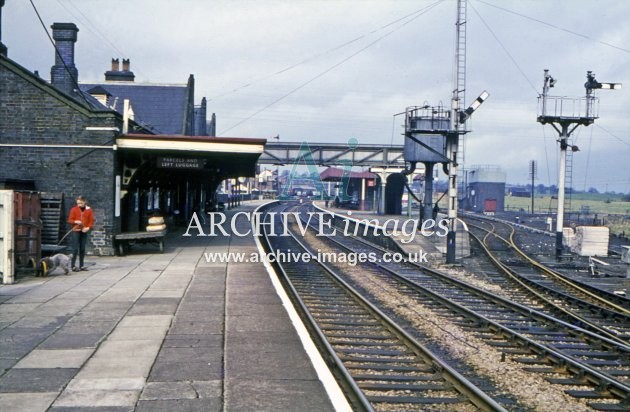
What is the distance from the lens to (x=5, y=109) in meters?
16.7

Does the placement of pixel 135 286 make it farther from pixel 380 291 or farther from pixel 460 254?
pixel 460 254

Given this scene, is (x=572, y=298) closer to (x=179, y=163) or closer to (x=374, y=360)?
(x=374, y=360)

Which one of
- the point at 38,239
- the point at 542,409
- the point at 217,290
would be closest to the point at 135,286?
the point at 217,290

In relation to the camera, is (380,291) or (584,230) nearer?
(380,291)

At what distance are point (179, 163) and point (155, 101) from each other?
1828 centimetres

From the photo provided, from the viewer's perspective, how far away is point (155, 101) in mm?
35938

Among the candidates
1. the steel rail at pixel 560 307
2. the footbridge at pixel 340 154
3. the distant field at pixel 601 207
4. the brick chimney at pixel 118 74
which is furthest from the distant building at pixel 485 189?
the steel rail at pixel 560 307

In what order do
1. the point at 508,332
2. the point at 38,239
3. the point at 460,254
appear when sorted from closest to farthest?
the point at 508,332
the point at 38,239
the point at 460,254

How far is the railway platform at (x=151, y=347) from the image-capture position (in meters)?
5.64

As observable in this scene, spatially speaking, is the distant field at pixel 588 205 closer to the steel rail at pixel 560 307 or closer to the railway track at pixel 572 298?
the railway track at pixel 572 298

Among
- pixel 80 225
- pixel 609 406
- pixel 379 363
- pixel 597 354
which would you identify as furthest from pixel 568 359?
pixel 80 225

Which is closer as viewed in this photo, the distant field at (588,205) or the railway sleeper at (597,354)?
the railway sleeper at (597,354)

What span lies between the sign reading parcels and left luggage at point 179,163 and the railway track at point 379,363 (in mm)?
7421

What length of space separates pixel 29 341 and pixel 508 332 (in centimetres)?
640
